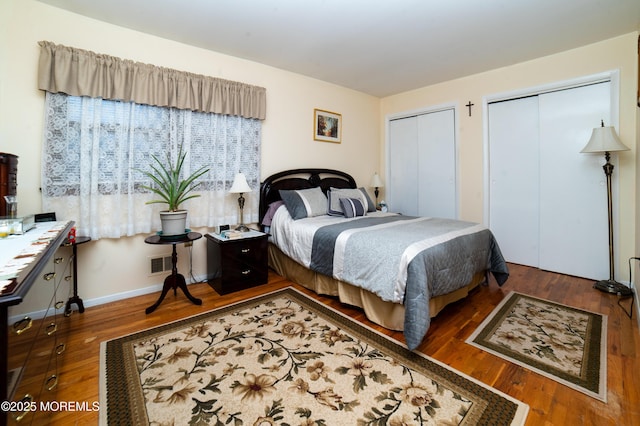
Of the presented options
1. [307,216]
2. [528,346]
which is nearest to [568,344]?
[528,346]

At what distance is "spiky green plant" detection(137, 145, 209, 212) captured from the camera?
260cm

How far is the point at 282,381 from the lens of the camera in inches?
64.2

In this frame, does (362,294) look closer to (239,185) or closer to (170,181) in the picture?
(239,185)

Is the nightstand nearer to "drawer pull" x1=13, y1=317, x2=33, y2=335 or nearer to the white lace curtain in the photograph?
the white lace curtain

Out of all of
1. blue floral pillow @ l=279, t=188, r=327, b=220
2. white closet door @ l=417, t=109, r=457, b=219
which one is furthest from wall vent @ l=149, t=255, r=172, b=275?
white closet door @ l=417, t=109, r=457, b=219

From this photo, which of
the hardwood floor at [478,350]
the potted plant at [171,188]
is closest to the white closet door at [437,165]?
the hardwood floor at [478,350]

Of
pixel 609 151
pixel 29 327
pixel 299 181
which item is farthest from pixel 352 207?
pixel 29 327

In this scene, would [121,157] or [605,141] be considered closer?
[121,157]

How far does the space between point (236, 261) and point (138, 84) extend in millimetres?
1878

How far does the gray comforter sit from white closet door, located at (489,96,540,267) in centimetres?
121

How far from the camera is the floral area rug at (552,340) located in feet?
5.56

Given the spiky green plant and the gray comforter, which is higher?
the spiky green plant

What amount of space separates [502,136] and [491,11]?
1.81 metres

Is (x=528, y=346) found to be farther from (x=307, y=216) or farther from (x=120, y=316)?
(x=120, y=316)
